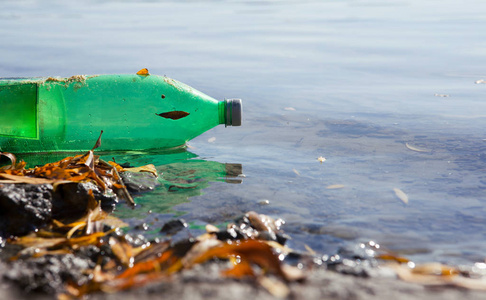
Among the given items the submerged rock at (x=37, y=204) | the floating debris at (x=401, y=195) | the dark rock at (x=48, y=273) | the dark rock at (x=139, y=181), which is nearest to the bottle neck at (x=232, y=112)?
the dark rock at (x=139, y=181)

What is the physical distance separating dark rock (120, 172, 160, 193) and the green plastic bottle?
0.72 meters

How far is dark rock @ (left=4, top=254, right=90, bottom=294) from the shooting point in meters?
1.30

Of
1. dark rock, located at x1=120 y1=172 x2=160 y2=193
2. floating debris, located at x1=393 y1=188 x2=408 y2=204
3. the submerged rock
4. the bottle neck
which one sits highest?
the bottle neck

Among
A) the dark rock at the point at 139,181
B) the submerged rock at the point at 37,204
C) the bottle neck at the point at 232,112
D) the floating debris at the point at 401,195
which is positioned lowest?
the dark rock at the point at 139,181

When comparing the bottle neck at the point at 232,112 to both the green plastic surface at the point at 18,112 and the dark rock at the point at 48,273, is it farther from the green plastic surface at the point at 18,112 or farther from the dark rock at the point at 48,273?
the dark rock at the point at 48,273

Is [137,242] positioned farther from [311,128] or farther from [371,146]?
[311,128]

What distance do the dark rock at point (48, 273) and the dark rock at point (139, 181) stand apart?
875 mm

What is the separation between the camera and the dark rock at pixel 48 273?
1300mm

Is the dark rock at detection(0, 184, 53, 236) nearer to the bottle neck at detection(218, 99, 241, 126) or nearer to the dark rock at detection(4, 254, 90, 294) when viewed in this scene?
the dark rock at detection(4, 254, 90, 294)

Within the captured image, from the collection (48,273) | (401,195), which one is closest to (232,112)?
(401,195)

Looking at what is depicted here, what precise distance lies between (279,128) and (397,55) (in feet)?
13.3

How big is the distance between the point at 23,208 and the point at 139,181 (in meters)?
0.66

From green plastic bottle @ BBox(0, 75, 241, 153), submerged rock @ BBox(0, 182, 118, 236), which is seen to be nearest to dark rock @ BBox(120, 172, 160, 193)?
submerged rock @ BBox(0, 182, 118, 236)

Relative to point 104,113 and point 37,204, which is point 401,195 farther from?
point 104,113
